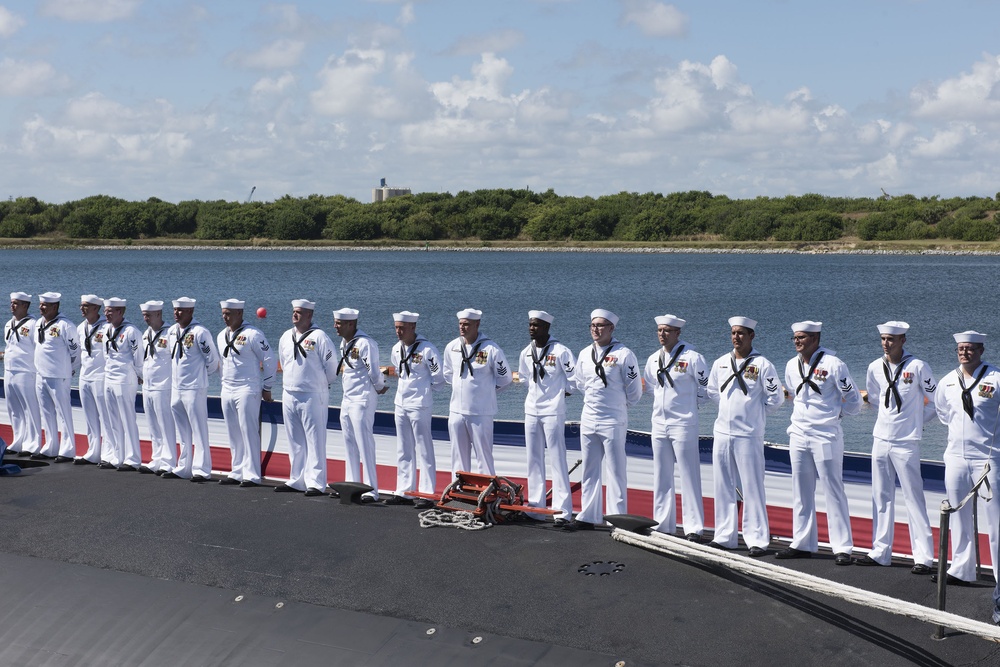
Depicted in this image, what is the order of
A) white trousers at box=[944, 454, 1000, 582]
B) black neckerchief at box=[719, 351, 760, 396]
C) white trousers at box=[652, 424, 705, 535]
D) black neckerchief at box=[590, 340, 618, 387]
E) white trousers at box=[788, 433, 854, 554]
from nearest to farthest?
white trousers at box=[944, 454, 1000, 582]
white trousers at box=[788, 433, 854, 554]
black neckerchief at box=[719, 351, 760, 396]
white trousers at box=[652, 424, 705, 535]
black neckerchief at box=[590, 340, 618, 387]

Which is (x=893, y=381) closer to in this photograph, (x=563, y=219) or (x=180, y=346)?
(x=180, y=346)

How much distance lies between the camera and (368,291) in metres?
82.3

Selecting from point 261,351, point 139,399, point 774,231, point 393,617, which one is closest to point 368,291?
point 774,231

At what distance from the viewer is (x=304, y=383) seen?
11.8 metres

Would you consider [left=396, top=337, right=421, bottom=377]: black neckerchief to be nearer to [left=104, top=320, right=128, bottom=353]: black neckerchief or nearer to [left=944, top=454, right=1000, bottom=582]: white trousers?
[left=104, top=320, right=128, bottom=353]: black neckerchief

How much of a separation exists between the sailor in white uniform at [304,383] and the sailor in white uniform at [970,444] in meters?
6.29

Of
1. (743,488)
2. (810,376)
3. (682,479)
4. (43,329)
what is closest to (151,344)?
(43,329)

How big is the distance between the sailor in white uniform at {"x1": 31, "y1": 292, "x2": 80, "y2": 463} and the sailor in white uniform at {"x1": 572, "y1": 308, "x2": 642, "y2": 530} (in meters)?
7.01

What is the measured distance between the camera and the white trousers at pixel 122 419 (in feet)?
42.4

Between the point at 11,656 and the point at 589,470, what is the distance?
5252mm

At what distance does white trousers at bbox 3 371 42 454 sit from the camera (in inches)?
561

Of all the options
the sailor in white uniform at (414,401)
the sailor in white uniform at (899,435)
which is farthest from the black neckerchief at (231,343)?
the sailor in white uniform at (899,435)

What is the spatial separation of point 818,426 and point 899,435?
669mm

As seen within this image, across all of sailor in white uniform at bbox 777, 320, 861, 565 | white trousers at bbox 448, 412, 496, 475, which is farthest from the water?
white trousers at bbox 448, 412, 496, 475
